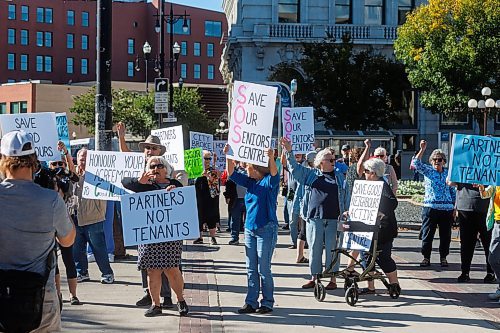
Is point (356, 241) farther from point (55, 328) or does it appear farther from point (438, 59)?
point (438, 59)

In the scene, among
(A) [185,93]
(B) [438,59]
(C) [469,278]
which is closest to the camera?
(C) [469,278]

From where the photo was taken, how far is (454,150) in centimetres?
987

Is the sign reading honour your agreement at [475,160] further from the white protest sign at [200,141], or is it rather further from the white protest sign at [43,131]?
the white protest sign at [200,141]

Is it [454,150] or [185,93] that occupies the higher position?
[185,93]

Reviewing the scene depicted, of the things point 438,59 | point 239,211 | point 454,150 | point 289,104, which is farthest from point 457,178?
point 438,59

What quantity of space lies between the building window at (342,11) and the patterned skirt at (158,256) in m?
40.2

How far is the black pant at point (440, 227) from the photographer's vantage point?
12070mm

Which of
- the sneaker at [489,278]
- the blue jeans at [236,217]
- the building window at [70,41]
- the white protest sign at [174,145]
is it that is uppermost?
the building window at [70,41]

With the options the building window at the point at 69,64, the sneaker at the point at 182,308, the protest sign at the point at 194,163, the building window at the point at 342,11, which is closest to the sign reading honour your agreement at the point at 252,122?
the sneaker at the point at 182,308

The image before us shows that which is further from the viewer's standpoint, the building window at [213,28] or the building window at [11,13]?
the building window at [213,28]

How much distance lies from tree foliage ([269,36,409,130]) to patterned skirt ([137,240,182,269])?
102 feet

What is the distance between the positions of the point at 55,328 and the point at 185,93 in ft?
173

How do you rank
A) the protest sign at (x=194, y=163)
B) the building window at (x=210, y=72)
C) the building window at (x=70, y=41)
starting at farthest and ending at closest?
1. the building window at (x=210, y=72)
2. the building window at (x=70, y=41)
3. the protest sign at (x=194, y=163)

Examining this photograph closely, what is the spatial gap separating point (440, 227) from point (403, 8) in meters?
37.3
